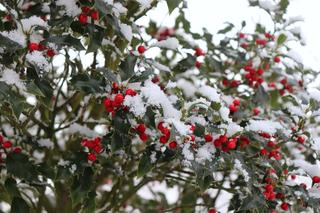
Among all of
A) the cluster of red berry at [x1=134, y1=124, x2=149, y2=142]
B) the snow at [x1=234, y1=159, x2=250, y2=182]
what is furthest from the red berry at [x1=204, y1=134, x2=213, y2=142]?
the cluster of red berry at [x1=134, y1=124, x2=149, y2=142]

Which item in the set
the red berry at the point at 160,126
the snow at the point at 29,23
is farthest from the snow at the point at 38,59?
the red berry at the point at 160,126

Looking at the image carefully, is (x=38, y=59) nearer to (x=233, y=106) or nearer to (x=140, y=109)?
(x=140, y=109)

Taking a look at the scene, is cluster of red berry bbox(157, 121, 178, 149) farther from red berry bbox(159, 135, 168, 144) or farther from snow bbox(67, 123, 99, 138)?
snow bbox(67, 123, 99, 138)

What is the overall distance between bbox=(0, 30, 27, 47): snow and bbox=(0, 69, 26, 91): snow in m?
0.11

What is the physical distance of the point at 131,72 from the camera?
165 cm

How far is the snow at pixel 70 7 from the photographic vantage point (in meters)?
1.66

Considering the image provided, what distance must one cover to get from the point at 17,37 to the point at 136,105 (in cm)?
48

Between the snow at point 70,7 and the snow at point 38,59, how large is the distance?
214 millimetres

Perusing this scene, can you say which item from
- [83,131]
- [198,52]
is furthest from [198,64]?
[83,131]

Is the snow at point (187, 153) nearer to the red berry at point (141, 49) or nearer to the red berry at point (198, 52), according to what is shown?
the red berry at point (141, 49)

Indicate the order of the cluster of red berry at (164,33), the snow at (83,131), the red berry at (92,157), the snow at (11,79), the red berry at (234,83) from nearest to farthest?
the snow at (11,79)
the red berry at (92,157)
the snow at (83,131)
the red berry at (234,83)
the cluster of red berry at (164,33)

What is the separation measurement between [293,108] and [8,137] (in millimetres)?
1401

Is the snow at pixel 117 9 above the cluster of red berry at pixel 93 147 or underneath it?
above

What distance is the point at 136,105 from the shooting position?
5.00 feet
